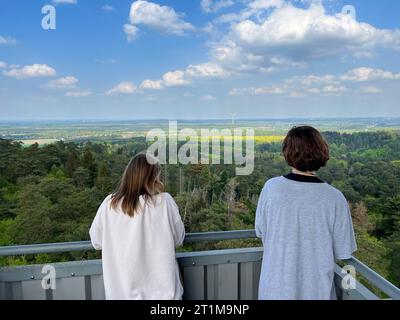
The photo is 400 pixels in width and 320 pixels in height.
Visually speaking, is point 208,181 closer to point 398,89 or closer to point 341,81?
point 398,89

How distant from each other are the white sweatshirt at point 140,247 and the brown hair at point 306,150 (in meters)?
0.56

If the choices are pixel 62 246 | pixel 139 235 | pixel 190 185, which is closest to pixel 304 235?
pixel 139 235

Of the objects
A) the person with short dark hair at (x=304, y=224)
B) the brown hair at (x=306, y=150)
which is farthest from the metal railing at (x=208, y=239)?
the brown hair at (x=306, y=150)

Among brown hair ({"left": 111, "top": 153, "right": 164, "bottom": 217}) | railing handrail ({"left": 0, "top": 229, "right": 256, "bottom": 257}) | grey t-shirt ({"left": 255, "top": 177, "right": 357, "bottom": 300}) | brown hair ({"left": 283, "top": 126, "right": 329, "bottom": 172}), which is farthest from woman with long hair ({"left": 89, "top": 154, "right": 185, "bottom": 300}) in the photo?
brown hair ({"left": 283, "top": 126, "right": 329, "bottom": 172})

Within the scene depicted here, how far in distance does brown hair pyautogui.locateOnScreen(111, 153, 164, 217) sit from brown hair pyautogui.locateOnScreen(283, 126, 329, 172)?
0.57 metres

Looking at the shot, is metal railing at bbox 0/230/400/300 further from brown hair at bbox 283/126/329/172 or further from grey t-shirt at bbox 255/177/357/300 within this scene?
brown hair at bbox 283/126/329/172

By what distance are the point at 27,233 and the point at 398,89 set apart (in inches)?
496

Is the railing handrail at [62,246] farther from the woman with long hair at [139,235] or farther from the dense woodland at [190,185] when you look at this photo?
the dense woodland at [190,185]

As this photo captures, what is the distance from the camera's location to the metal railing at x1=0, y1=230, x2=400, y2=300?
1.22 meters

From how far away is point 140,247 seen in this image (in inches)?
52.3

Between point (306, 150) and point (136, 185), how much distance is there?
0.73 meters

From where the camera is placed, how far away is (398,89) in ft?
17.2

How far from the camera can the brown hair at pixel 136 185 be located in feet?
4.27
